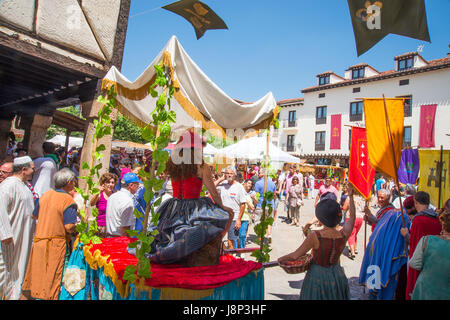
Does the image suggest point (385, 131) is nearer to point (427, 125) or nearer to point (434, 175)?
point (434, 175)

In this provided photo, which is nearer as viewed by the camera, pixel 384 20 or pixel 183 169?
pixel 384 20

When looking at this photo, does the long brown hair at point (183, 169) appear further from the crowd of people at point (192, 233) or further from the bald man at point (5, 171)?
the bald man at point (5, 171)

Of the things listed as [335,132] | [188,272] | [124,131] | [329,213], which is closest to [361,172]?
[329,213]

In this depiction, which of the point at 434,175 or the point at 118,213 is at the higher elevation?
the point at 434,175

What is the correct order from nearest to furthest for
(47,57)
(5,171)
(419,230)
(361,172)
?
(419,230), (5,171), (361,172), (47,57)

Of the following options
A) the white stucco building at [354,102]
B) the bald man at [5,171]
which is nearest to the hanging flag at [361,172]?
the bald man at [5,171]

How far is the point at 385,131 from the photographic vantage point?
368 centimetres

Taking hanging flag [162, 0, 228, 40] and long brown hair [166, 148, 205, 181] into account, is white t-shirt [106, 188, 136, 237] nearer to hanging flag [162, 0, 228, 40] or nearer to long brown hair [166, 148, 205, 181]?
long brown hair [166, 148, 205, 181]

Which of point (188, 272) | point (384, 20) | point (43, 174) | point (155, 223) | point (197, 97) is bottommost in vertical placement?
point (188, 272)

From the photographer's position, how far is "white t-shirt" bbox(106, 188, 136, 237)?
3.94 metres

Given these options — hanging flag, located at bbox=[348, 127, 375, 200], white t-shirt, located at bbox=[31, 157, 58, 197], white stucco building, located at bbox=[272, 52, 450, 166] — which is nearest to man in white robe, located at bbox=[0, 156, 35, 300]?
white t-shirt, located at bbox=[31, 157, 58, 197]

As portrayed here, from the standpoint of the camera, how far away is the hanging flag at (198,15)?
3.54 m

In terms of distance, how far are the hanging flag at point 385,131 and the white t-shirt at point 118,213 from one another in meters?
3.43

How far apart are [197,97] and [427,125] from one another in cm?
2807
